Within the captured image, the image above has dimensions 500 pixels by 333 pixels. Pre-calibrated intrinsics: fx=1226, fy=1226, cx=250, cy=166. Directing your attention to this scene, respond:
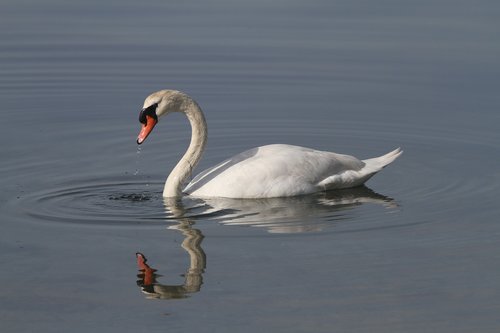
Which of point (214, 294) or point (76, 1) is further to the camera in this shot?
point (76, 1)

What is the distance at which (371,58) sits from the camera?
1856 cm

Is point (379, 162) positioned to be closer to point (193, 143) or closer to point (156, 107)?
point (193, 143)

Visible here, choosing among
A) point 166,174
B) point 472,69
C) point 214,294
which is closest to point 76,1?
point 472,69

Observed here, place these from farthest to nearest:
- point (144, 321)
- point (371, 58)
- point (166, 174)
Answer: point (371, 58)
point (166, 174)
point (144, 321)

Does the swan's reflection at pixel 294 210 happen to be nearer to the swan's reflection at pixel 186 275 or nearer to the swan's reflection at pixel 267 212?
the swan's reflection at pixel 267 212

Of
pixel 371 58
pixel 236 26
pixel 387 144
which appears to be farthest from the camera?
pixel 236 26

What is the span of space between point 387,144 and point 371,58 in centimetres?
392

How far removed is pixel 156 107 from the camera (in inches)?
503

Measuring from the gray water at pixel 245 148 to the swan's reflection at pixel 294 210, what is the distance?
4 centimetres

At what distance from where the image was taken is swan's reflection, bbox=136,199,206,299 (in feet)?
31.2

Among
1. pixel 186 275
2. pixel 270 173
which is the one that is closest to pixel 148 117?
pixel 270 173

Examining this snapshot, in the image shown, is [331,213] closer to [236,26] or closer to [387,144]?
[387,144]

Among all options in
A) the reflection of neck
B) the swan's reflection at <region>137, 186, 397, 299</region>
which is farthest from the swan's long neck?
the reflection of neck

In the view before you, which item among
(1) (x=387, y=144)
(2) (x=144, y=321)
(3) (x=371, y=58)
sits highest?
(3) (x=371, y=58)
